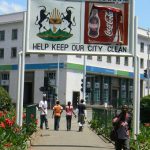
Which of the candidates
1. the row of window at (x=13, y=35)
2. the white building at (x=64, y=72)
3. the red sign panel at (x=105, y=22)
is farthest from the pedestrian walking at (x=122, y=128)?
the row of window at (x=13, y=35)

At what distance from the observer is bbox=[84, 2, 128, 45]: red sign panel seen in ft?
60.5

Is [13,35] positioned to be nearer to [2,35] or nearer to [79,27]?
[2,35]

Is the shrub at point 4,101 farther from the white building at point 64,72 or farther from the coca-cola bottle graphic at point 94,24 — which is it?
the white building at point 64,72

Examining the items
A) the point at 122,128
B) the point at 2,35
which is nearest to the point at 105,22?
the point at 122,128

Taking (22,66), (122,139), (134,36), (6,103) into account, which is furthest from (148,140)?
(6,103)

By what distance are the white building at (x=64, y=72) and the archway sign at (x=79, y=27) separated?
48.5 metres

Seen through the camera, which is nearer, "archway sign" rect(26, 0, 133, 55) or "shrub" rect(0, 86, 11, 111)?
"archway sign" rect(26, 0, 133, 55)

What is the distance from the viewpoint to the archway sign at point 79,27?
18.2 metres

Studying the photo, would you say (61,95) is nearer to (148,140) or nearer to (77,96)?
(77,96)

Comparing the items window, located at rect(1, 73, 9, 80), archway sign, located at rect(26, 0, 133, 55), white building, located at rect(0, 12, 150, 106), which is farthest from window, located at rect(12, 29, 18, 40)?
archway sign, located at rect(26, 0, 133, 55)

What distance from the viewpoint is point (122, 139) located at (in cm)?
1409

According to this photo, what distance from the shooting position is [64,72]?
69.4m

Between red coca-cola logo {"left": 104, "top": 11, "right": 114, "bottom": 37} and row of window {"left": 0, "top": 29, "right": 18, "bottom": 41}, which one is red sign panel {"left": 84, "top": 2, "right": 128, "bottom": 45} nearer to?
red coca-cola logo {"left": 104, "top": 11, "right": 114, "bottom": 37}

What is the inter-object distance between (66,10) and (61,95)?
51249 millimetres
